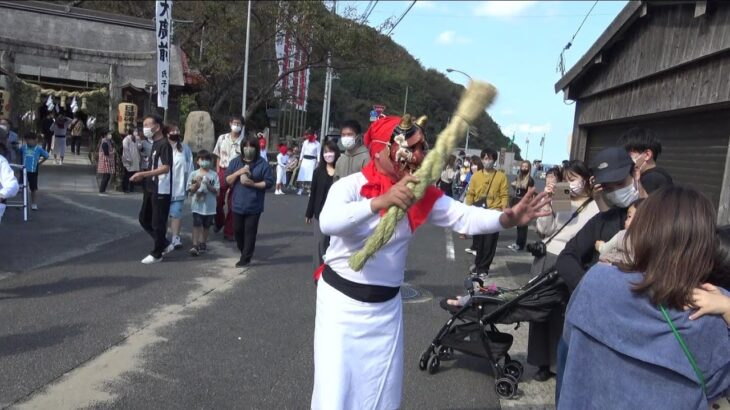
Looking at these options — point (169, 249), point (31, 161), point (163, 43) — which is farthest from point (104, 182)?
point (169, 249)

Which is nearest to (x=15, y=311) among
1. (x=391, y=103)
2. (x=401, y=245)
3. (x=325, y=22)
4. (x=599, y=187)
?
(x=401, y=245)

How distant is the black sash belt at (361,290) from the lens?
8.24 feet

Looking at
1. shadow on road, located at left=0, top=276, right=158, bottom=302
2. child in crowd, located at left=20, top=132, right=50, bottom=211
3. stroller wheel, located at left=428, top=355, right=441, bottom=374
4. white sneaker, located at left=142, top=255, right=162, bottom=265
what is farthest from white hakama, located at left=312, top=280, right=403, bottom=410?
child in crowd, located at left=20, top=132, right=50, bottom=211

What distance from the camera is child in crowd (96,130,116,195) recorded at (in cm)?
1300

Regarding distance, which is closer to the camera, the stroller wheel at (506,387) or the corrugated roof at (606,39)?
the stroller wheel at (506,387)

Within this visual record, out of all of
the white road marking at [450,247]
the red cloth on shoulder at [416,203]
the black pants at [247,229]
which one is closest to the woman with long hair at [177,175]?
the black pants at [247,229]

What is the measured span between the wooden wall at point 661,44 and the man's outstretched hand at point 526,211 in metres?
5.73

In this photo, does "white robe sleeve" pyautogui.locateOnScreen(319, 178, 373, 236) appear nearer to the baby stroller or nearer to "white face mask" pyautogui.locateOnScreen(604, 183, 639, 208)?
"white face mask" pyautogui.locateOnScreen(604, 183, 639, 208)

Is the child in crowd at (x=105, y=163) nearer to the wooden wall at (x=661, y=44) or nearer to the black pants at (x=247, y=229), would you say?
the black pants at (x=247, y=229)

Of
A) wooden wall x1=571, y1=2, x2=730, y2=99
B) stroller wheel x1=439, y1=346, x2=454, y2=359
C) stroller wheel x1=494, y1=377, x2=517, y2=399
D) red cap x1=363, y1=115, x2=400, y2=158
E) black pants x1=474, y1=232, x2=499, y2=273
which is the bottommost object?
stroller wheel x1=494, y1=377, x2=517, y2=399

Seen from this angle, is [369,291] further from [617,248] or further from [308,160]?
[308,160]

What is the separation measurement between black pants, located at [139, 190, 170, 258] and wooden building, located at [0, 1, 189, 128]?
9.26 meters

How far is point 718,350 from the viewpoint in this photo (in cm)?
174

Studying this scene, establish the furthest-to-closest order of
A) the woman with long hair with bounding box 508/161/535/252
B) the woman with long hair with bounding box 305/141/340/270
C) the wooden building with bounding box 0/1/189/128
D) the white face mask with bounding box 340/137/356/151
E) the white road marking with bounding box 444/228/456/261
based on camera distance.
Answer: the wooden building with bounding box 0/1/189/128
the woman with long hair with bounding box 508/161/535/252
the white road marking with bounding box 444/228/456/261
the woman with long hair with bounding box 305/141/340/270
the white face mask with bounding box 340/137/356/151
